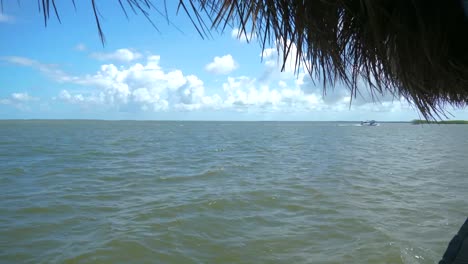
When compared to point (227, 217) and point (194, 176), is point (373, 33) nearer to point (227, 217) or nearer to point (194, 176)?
point (227, 217)

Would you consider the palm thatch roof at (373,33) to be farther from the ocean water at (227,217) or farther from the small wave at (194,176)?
the small wave at (194,176)

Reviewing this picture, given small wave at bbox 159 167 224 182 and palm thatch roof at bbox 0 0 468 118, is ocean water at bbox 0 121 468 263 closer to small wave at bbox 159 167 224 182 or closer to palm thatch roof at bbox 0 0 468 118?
small wave at bbox 159 167 224 182

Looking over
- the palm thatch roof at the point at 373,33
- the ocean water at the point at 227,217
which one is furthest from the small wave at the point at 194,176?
the palm thatch roof at the point at 373,33

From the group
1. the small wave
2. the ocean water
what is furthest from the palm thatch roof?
the small wave

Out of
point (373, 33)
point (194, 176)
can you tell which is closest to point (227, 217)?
point (194, 176)

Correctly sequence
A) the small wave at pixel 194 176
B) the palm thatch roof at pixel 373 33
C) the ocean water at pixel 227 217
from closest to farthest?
the palm thatch roof at pixel 373 33 < the ocean water at pixel 227 217 < the small wave at pixel 194 176

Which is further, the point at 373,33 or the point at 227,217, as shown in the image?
the point at 227,217

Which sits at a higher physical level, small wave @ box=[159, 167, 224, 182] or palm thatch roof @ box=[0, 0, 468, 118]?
palm thatch roof @ box=[0, 0, 468, 118]

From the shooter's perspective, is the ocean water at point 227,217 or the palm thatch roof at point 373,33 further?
the ocean water at point 227,217

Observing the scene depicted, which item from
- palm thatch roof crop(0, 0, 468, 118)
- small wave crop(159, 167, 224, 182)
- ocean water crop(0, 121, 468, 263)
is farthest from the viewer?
small wave crop(159, 167, 224, 182)

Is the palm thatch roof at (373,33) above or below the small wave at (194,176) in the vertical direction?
above

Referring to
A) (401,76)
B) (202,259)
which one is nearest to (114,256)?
(202,259)

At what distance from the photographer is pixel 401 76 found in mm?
1953

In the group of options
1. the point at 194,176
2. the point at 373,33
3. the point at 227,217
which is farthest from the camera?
the point at 194,176
